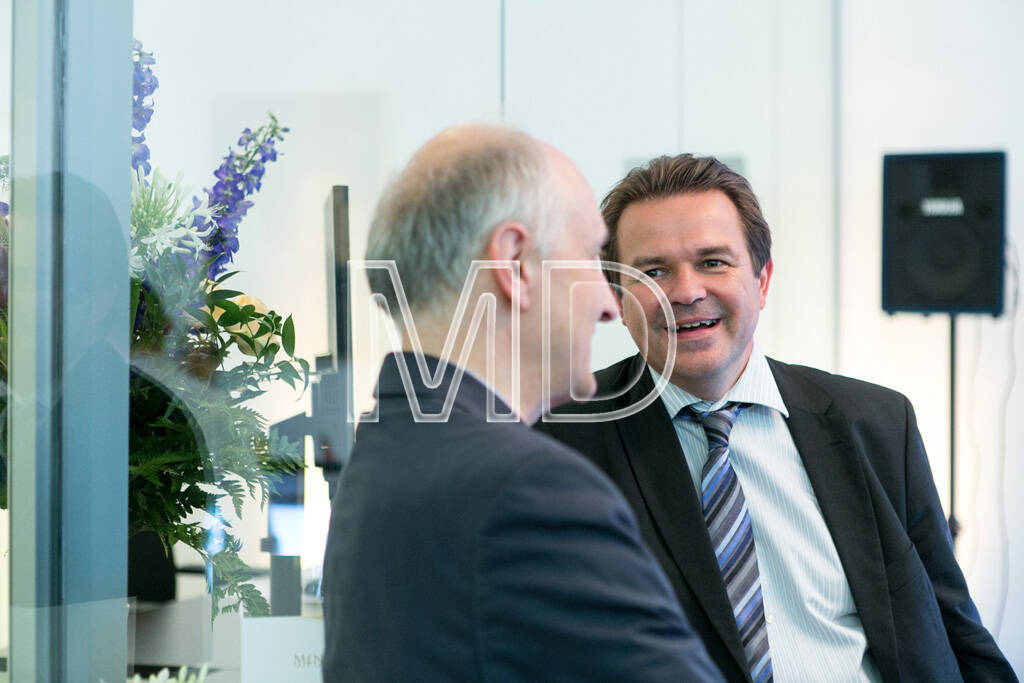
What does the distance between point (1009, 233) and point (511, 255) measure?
10.5 ft

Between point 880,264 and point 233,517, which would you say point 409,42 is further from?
point 880,264

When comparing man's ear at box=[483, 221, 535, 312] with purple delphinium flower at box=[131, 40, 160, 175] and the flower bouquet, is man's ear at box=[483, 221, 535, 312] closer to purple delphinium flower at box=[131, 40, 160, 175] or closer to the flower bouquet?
the flower bouquet

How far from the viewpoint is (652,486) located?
1.55 metres

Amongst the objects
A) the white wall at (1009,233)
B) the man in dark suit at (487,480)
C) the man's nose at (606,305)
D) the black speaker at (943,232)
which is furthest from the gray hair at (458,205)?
the white wall at (1009,233)

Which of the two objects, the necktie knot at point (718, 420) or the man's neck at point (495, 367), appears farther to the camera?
the necktie knot at point (718, 420)

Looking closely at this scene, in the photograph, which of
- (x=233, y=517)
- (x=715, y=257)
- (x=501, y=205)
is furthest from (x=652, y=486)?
(x=501, y=205)

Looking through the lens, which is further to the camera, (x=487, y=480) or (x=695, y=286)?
(x=695, y=286)

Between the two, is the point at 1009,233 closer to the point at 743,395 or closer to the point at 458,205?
the point at 743,395

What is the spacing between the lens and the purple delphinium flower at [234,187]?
1.63 meters

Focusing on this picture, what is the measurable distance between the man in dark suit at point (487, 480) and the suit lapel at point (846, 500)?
74 centimetres

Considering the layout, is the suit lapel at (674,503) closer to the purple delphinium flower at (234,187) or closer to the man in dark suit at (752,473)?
the man in dark suit at (752,473)

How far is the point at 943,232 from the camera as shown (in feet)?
10.8

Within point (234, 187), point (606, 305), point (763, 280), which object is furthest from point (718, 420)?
point (234, 187)

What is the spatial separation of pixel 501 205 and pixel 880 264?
2.99m
